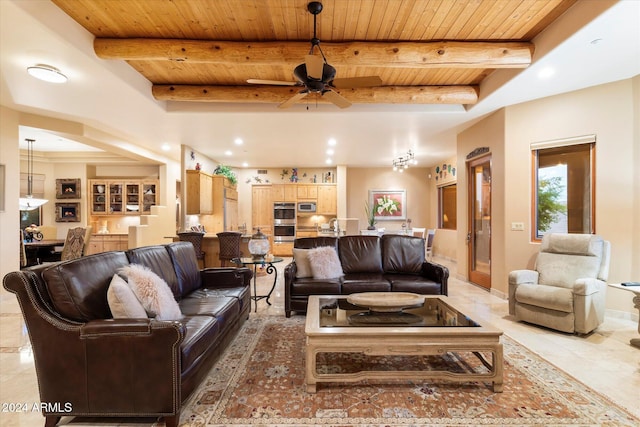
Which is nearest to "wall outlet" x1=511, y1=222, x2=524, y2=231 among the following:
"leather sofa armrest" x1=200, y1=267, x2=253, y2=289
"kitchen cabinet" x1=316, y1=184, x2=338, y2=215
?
"leather sofa armrest" x1=200, y1=267, x2=253, y2=289

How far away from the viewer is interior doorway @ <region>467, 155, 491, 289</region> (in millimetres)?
5031

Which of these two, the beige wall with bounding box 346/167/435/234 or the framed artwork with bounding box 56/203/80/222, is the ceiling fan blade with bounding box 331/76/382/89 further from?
the framed artwork with bounding box 56/203/80/222

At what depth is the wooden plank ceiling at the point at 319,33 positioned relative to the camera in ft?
8.96

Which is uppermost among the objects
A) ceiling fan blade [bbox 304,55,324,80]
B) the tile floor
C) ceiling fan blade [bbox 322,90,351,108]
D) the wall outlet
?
ceiling fan blade [bbox 304,55,324,80]

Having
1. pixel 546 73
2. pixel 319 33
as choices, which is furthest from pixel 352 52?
pixel 546 73

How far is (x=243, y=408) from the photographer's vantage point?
197 centimetres

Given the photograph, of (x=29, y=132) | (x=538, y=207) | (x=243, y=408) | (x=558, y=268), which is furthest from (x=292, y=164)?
(x=243, y=408)

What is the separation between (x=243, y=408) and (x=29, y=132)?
7.10 meters

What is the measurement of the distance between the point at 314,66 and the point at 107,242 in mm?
7970

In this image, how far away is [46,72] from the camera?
3.31 meters

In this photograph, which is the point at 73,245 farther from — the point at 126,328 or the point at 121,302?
the point at 126,328

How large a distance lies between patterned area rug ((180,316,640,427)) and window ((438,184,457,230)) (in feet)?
21.1

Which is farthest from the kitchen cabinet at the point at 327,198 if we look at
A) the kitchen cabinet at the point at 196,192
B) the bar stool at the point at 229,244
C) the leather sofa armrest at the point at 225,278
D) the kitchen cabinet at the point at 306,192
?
the leather sofa armrest at the point at 225,278

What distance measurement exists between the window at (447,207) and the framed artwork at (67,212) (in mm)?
10069
